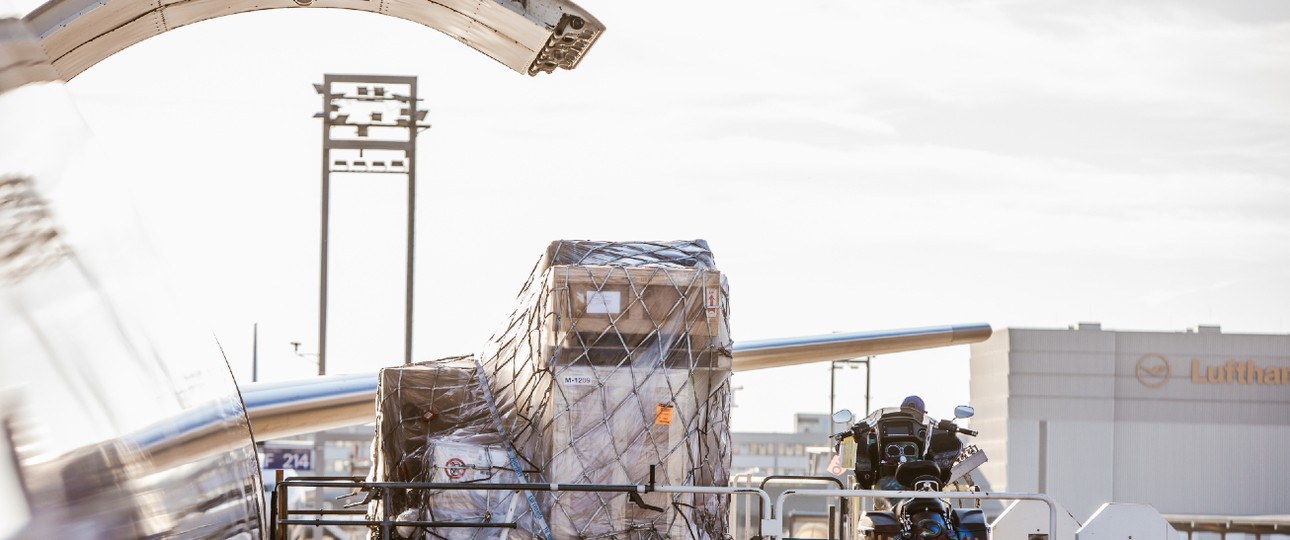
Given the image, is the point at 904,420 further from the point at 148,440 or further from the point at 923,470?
the point at 148,440

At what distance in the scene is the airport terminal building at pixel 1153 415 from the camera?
11212cm

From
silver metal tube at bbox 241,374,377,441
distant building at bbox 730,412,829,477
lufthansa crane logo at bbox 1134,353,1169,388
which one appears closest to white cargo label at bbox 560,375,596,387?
silver metal tube at bbox 241,374,377,441

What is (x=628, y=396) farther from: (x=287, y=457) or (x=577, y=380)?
(x=287, y=457)

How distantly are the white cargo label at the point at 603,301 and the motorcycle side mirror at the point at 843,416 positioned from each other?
2306 millimetres

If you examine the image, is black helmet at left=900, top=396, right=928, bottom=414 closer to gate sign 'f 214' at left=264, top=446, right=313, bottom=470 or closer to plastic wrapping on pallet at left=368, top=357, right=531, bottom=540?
plastic wrapping on pallet at left=368, top=357, right=531, bottom=540

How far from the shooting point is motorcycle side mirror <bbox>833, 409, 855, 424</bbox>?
10570mm

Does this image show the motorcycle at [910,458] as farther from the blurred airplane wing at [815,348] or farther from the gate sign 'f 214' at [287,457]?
the gate sign 'f 214' at [287,457]

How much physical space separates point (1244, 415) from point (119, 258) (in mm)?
118322

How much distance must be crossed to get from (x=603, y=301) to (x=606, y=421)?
3.09 feet

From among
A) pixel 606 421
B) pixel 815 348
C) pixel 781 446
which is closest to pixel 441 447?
pixel 606 421

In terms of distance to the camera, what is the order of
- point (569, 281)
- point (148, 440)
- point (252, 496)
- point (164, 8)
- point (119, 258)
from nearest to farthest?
point (148, 440), point (119, 258), point (252, 496), point (164, 8), point (569, 281)

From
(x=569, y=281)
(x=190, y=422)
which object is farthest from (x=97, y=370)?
(x=569, y=281)

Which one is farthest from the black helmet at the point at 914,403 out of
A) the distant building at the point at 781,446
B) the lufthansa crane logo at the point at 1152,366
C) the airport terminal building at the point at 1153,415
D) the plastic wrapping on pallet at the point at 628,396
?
the distant building at the point at 781,446

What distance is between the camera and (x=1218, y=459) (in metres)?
112
